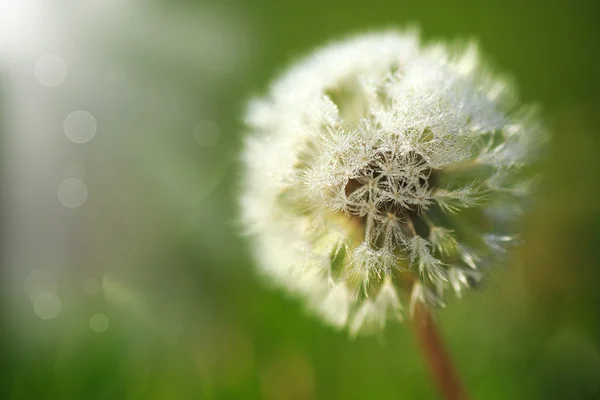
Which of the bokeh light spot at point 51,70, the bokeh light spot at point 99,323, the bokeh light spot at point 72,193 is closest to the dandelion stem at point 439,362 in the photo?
the bokeh light spot at point 99,323

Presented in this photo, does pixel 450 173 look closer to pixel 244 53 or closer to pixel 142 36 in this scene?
pixel 244 53

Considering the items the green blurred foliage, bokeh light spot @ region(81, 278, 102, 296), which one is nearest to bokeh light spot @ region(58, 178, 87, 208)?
the green blurred foliage

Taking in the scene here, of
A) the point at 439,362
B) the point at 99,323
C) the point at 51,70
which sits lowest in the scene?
the point at 439,362

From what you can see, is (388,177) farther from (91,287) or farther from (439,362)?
(91,287)

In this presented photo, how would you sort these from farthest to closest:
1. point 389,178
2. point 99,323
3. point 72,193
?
point 72,193 → point 99,323 → point 389,178

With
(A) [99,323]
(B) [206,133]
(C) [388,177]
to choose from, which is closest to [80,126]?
(B) [206,133]

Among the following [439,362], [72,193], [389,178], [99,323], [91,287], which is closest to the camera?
[389,178]
